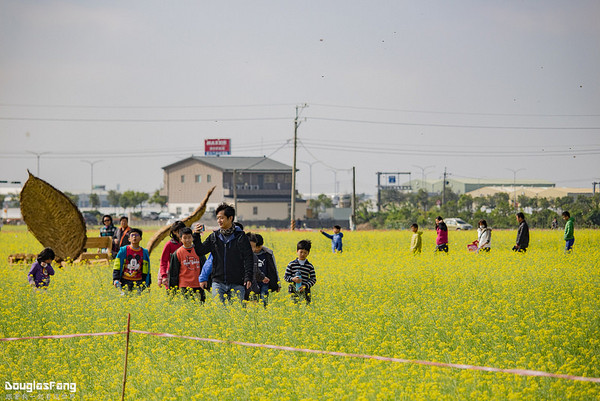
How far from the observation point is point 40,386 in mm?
7785

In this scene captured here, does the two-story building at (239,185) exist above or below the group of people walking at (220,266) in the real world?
above

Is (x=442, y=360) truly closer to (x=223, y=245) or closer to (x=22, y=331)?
(x=223, y=245)

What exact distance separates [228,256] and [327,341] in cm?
211

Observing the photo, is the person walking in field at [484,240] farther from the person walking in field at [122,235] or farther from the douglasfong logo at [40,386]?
the douglasfong logo at [40,386]

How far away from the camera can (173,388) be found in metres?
7.45

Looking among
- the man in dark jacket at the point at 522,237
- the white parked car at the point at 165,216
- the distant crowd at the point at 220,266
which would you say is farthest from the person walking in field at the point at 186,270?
the white parked car at the point at 165,216

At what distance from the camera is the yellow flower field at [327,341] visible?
7.05 metres

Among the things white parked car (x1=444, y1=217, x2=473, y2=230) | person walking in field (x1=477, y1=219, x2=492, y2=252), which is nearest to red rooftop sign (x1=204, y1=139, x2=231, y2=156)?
white parked car (x1=444, y1=217, x2=473, y2=230)

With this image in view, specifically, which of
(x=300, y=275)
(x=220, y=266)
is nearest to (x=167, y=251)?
(x=220, y=266)

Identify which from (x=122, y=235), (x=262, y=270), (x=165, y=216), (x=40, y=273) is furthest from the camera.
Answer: (x=165, y=216)

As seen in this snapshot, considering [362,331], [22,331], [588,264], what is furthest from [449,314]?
[588,264]

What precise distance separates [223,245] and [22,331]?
3096mm

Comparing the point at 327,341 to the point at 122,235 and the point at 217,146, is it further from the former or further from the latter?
the point at 217,146

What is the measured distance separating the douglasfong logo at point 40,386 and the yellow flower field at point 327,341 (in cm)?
9
